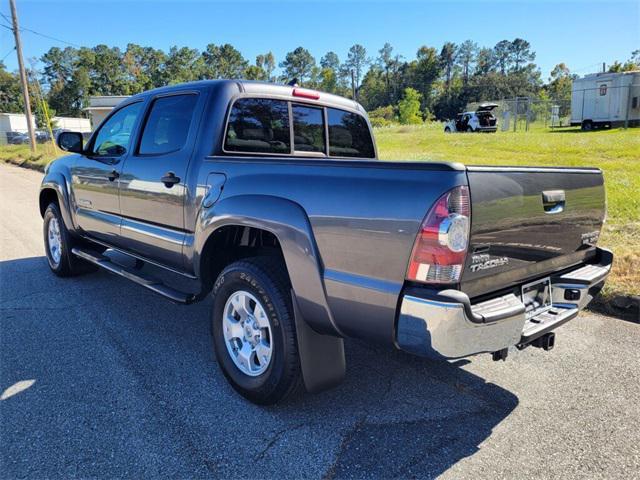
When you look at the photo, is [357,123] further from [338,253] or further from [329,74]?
[329,74]

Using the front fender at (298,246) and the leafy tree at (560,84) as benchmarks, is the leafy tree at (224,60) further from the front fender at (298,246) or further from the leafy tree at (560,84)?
the front fender at (298,246)

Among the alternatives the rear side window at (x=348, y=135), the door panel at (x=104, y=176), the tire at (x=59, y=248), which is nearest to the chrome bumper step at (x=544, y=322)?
the rear side window at (x=348, y=135)

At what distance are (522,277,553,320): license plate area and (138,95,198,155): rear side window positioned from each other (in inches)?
99.3

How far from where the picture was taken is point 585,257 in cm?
316

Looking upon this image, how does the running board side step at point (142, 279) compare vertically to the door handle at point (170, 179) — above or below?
below

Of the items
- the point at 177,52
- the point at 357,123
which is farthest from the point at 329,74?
the point at 357,123

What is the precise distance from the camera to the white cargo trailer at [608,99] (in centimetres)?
3009

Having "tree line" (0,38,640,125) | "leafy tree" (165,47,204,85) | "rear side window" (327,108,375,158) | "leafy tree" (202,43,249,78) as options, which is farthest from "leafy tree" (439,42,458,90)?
"rear side window" (327,108,375,158)

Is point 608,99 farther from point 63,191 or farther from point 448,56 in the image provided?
point 448,56

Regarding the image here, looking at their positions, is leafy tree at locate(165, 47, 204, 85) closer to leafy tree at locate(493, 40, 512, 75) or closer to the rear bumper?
leafy tree at locate(493, 40, 512, 75)

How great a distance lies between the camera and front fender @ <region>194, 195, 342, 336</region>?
254 cm

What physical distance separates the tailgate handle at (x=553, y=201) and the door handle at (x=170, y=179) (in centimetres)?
237

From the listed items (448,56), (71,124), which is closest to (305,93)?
(71,124)

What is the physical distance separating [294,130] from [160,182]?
113 cm
